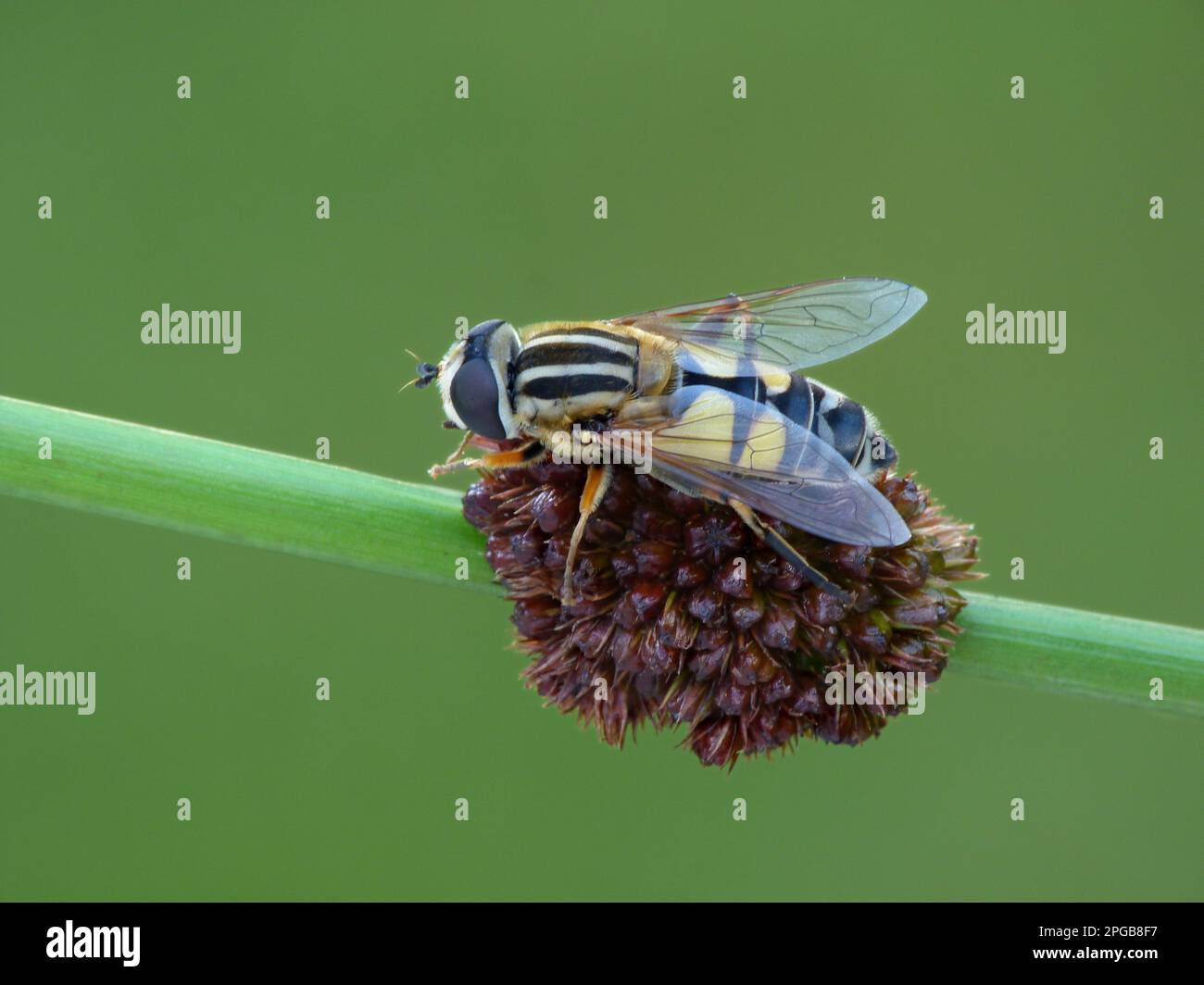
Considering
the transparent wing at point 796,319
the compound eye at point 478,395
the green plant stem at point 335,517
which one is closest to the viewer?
the green plant stem at point 335,517

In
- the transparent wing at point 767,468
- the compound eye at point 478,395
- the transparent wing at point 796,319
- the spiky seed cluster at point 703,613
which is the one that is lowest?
the spiky seed cluster at point 703,613

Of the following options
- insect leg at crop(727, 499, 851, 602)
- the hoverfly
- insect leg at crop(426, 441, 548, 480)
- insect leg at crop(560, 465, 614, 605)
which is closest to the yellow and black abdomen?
the hoverfly

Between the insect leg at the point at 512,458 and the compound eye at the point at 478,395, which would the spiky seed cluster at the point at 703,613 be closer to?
the insect leg at the point at 512,458

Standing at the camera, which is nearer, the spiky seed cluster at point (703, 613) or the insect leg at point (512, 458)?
the spiky seed cluster at point (703, 613)

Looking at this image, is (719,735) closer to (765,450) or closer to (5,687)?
(765,450)

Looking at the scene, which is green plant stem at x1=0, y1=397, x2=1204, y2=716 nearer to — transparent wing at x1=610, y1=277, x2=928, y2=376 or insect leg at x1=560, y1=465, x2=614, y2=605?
insect leg at x1=560, y1=465, x2=614, y2=605

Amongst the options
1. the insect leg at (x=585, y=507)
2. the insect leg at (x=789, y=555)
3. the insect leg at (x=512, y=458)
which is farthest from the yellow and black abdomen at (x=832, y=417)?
the insect leg at (x=512, y=458)

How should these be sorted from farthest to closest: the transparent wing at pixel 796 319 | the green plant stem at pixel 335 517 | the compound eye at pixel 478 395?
the transparent wing at pixel 796 319 → the compound eye at pixel 478 395 → the green plant stem at pixel 335 517

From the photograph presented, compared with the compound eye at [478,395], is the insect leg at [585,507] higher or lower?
lower
